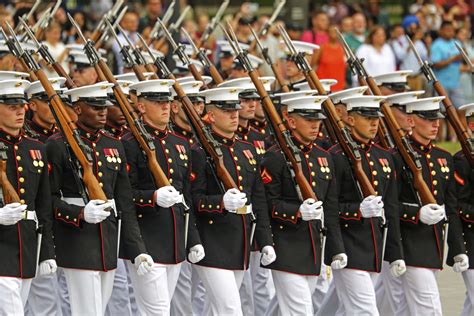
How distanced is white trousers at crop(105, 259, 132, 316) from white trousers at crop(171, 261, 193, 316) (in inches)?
16.0

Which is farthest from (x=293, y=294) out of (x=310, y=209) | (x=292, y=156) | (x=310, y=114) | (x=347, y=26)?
(x=347, y=26)

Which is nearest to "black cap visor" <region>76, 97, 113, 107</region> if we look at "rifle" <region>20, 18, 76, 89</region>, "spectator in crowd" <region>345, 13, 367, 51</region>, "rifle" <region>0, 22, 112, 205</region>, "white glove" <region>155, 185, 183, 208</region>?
"rifle" <region>0, 22, 112, 205</region>

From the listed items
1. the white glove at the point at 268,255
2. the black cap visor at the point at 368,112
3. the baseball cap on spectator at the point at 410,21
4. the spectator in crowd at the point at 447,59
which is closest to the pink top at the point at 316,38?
the spectator in crowd at the point at 447,59

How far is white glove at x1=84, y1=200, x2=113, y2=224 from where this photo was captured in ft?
33.5

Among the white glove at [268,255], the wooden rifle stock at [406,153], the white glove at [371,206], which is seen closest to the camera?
the white glove at [268,255]

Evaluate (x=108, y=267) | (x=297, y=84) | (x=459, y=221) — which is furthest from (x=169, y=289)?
(x=297, y=84)

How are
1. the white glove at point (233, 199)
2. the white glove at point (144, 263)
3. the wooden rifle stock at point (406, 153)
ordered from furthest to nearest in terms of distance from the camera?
1. the wooden rifle stock at point (406, 153)
2. the white glove at point (233, 199)
3. the white glove at point (144, 263)

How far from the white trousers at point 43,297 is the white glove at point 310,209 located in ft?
6.35

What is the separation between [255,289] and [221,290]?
6.26 ft

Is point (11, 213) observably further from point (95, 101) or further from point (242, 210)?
point (242, 210)

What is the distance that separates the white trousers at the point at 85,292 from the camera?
34.1 ft

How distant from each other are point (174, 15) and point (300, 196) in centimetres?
468

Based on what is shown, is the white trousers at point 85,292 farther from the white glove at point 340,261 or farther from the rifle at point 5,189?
the white glove at point 340,261

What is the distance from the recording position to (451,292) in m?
14.4
